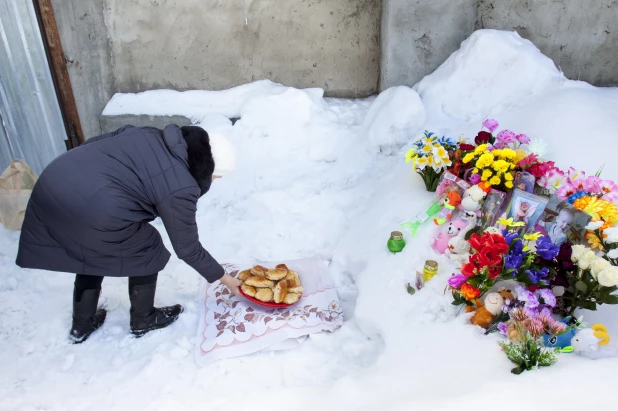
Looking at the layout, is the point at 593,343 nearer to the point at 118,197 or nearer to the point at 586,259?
the point at 586,259

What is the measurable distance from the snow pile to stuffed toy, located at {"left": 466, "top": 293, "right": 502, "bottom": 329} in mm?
1999

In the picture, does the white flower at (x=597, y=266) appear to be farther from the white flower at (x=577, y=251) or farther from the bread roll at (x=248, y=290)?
the bread roll at (x=248, y=290)

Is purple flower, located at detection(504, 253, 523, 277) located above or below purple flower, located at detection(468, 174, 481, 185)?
above

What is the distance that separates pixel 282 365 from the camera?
8.87 ft

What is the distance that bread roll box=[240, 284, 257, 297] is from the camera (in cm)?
292

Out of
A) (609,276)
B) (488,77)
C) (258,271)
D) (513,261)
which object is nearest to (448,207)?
(513,261)

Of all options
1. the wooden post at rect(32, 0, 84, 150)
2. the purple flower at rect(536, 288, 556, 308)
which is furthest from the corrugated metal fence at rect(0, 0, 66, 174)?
the purple flower at rect(536, 288, 556, 308)

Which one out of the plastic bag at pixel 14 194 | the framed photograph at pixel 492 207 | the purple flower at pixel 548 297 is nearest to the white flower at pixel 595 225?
the purple flower at pixel 548 297

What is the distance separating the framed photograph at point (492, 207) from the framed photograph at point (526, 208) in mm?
109

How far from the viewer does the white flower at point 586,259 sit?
7.11ft

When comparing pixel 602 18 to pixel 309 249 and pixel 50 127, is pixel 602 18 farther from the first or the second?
pixel 50 127

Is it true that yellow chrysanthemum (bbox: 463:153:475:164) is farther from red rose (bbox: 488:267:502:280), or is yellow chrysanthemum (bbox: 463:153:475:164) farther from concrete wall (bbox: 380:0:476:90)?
concrete wall (bbox: 380:0:476:90)

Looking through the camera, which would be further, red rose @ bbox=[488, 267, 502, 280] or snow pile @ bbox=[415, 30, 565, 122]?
snow pile @ bbox=[415, 30, 565, 122]

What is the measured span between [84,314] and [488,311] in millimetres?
2245
